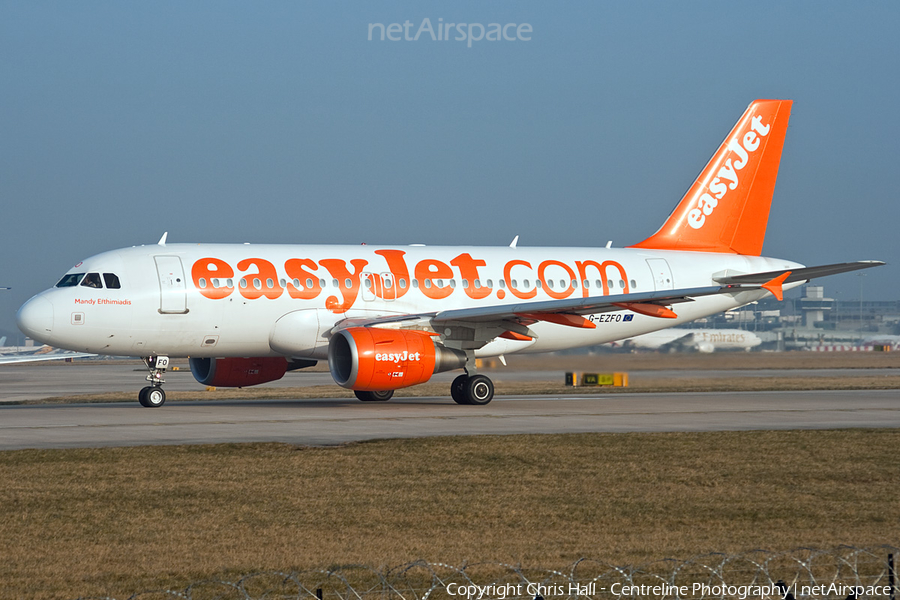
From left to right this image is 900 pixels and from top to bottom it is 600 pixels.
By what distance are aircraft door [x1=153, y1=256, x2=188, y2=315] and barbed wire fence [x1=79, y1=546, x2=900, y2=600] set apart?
696 inches

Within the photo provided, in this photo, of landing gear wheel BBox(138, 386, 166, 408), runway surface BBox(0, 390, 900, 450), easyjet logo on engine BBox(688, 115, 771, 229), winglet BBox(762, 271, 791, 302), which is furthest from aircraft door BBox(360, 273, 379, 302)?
easyjet logo on engine BBox(688, 115, 771, 229)

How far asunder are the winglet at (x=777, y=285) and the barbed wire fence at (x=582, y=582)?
20.1 metres

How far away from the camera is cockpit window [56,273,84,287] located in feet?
87.6

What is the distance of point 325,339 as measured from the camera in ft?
92.0

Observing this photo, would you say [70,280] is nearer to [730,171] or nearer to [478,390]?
[478,390]

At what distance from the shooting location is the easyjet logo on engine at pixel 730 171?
115 ft

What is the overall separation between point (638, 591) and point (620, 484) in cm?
546

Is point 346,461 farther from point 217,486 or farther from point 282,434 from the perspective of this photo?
point 282,434

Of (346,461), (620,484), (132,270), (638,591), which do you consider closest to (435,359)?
(132,270)

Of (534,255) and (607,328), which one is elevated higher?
(534,255)

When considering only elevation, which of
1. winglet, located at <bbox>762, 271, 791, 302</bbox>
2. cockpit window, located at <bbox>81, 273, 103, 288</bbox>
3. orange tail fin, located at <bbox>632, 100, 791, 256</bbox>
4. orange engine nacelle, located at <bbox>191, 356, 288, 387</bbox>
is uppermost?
orange tail fin, located at <bbox>632, 100, 791, 256</bbox>

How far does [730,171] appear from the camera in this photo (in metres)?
35.0

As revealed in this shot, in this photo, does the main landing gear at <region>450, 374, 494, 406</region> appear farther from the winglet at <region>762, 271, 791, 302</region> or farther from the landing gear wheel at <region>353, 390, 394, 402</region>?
the winglet at <region>762, 271, 791, 302</region>

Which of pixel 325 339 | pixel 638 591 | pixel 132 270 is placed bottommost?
pixel 638 591
